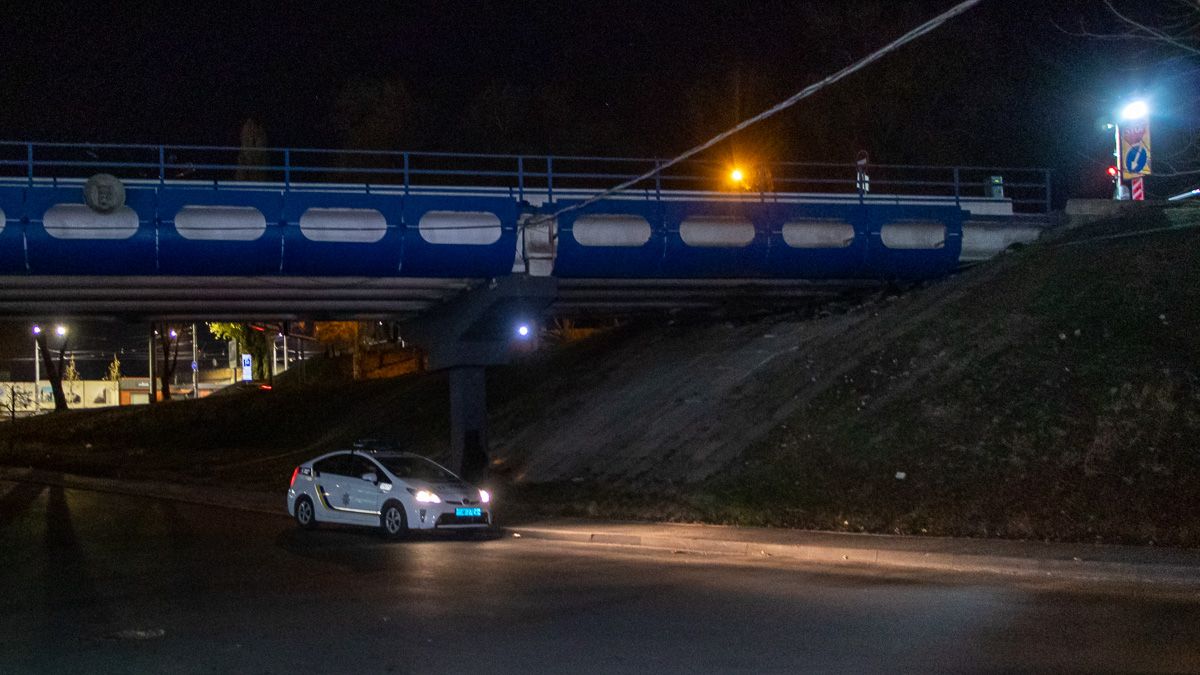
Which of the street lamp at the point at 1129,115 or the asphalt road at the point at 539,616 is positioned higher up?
the street lamp at the point at 1129,115

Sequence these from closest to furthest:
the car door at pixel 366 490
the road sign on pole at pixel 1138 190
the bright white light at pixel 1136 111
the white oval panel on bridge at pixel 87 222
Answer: the car door at pixel 366 490 < the white oval panel on bridge at pixel 87 222 < the bright white light at pixel 1136 111 < the road sign on pole at pixel 1138 190

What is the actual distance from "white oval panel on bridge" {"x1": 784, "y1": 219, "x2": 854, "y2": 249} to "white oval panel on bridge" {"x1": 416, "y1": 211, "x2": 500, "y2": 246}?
21.9ft

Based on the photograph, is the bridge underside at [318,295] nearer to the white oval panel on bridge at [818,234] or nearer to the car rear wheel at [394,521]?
the white oval panel on bridge at [818,234]

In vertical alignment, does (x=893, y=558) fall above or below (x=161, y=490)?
above

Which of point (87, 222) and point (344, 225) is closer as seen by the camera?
point (87, 222)

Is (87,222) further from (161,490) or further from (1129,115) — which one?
(1129,115)

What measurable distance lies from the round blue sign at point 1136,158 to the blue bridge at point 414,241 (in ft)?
10.0

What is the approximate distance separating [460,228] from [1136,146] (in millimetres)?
14708

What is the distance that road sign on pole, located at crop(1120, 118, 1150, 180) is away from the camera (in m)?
25.2

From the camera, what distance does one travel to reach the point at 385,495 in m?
19.1

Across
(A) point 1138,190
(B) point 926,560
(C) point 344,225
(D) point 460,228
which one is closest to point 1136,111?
(A) point 1138,190

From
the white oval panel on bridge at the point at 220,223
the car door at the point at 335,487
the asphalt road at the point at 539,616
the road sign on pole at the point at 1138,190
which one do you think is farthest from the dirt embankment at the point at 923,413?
the white oval panel on bridge at the point at 220,223

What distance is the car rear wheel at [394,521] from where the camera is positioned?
1879 centimetres

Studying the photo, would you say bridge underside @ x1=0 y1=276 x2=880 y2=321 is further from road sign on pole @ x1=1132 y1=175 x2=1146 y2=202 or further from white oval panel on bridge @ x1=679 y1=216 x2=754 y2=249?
road sign on pole @ x1=1132 y1=175 x2=1146 y2=202
